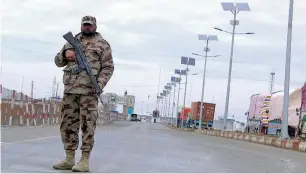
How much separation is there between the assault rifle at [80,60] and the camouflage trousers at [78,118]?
202 mm

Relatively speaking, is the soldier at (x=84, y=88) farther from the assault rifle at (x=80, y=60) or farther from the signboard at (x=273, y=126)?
the signboard at (x=273, y=126)

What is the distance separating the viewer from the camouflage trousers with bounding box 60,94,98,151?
24.3 feet

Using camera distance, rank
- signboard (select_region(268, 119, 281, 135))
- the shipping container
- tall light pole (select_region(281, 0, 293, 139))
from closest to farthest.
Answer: tall light pole (select_region(281, 0, 293, 139))
signboard (select_region(268, 119, 281, 135))
the shipping container

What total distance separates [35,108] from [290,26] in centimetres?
1372

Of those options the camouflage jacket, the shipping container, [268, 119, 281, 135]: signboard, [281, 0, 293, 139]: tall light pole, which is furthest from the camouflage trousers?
the shipping container

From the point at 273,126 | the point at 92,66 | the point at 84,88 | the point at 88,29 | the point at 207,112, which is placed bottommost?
the point at 273,126

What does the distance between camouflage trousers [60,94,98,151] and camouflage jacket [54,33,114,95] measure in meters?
0.11

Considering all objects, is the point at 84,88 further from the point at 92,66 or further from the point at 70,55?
the point at 70,55

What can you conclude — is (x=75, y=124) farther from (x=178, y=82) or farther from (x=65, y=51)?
(x=178, y=82)

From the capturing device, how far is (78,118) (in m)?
7.57

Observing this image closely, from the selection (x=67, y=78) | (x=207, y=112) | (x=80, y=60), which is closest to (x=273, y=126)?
(x=207, y=112)

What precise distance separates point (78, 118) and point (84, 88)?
0.43 m

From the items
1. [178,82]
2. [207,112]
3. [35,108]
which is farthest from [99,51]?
[178,82]

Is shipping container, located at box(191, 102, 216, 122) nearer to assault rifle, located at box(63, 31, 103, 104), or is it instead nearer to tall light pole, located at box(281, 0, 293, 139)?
tall light pole, located at box(281, 0, 293, 139)
